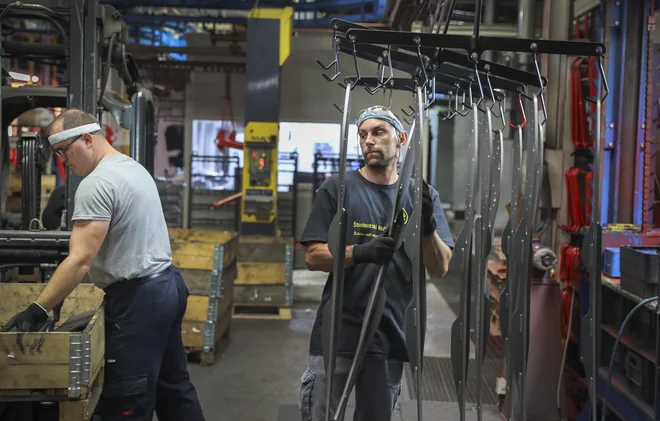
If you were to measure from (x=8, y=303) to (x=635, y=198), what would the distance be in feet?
11.8

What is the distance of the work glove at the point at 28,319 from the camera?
8.55 feet

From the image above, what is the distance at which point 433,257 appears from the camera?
246cm

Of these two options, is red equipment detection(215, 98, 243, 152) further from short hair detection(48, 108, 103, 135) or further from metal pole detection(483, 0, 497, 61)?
short hair detection(48, 108, 103, 135)

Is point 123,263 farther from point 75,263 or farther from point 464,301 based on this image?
point 464,301

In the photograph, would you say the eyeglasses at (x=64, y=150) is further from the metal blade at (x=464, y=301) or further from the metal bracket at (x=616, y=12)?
the metal bracket at (x=616, y=12)

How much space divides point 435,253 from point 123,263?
4.63 feet

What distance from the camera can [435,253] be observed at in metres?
2.45

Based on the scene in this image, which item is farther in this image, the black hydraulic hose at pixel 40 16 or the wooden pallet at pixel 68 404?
the black hydraulic hose at pixel 40 16

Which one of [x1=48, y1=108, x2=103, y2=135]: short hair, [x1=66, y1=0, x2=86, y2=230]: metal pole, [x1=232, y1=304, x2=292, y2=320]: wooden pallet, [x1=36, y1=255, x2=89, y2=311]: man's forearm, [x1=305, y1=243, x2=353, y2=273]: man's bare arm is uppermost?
[x1=66, y1=0, x2=86, y2=230]: metal pole

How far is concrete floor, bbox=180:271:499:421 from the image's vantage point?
4.34 metres

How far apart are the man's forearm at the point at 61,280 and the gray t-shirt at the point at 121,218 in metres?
0.19

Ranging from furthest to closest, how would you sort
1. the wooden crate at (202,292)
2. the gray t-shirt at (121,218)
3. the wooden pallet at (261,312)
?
the wooden pallet at (261,312) < the wooden crate at (202,292) < the gray t-shirt at (121,218)

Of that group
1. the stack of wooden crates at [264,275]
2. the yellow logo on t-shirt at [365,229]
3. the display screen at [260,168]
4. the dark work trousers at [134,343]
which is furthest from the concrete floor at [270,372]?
the yellow logo on t-shirt at [365,229]

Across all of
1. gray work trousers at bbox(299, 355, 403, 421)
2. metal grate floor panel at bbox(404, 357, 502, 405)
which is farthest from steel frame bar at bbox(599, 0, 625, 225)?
gray work trousers at bbox(299, 355, 403, 421)
